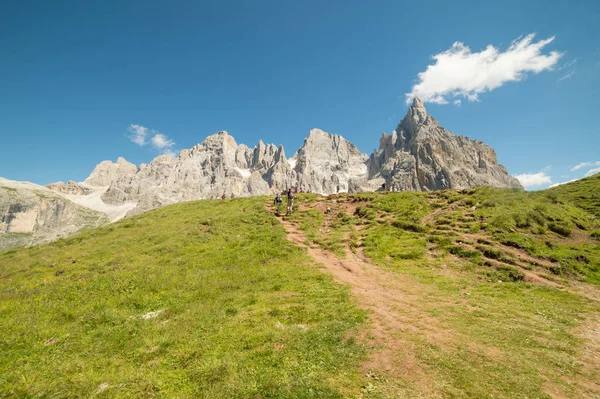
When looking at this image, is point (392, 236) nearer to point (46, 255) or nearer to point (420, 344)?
point (420, 344)

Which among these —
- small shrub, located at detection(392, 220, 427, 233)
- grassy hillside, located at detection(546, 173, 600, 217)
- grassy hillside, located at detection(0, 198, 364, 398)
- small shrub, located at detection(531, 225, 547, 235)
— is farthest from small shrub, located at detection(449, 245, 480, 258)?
grassy hillside, located at detection(546, 173, 600, 217)

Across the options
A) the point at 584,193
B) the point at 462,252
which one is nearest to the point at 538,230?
the point at 462,252

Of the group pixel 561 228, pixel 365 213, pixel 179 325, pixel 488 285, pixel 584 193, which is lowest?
pixel 179 325

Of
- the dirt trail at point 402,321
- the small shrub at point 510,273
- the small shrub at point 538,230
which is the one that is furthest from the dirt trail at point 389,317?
the small shrub at point 538,230

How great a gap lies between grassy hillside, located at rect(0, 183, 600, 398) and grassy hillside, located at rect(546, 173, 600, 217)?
77.2 inches

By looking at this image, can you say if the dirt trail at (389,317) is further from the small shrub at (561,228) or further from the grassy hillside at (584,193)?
the grassy hillside at (584,193)

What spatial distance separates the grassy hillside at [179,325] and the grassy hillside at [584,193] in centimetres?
2586

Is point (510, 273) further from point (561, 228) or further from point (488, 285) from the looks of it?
point (561, 228)

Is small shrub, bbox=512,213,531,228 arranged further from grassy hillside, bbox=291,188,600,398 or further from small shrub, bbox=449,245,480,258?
small shrub, bbox=449,245,480,258

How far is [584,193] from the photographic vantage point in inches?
1045

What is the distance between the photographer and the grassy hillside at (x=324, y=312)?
730cm

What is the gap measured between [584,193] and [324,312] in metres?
32.2

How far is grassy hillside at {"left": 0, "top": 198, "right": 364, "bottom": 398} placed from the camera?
7488 millimetres

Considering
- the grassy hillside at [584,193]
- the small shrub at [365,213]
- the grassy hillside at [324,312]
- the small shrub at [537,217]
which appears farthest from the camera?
the small shrub at [365,213]
